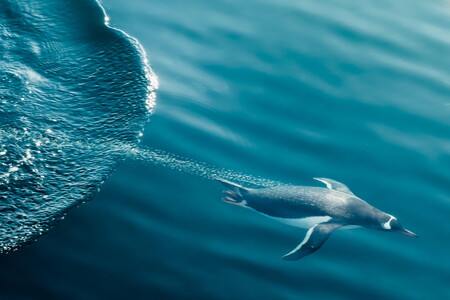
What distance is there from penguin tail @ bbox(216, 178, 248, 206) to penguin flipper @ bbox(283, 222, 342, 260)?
0.92m

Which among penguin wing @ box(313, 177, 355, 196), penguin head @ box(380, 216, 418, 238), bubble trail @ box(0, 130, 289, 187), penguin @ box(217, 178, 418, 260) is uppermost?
penguin wing @ box(313, 177, 355, 196)

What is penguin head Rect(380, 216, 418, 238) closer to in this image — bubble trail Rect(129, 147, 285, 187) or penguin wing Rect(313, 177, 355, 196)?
penguin wing Rect(313, 177, 355, 196)

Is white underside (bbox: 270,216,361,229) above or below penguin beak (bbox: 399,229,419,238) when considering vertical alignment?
below

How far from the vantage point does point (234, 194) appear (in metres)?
6.82

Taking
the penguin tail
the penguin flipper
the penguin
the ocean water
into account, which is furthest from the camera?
the penguin tail

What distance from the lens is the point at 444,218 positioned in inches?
275

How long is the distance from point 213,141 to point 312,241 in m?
2.19

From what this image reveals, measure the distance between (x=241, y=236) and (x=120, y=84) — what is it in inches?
140

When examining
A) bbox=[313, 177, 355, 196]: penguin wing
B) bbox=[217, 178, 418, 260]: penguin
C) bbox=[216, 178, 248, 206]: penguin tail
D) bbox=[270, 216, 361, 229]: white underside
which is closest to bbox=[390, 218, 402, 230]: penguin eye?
bbox=[217, 178, 418, 260]: penguin

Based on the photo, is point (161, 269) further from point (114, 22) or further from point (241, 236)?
point (114, 22)

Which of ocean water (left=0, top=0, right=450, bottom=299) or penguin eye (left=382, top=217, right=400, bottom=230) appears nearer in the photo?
ocean water (left=0, top=0, right=450, bottom=299)

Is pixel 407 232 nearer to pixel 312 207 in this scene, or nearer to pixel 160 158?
pixel 312 207

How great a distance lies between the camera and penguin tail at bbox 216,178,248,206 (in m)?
6.78

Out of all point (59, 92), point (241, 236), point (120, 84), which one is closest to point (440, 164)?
point (241, 236)
